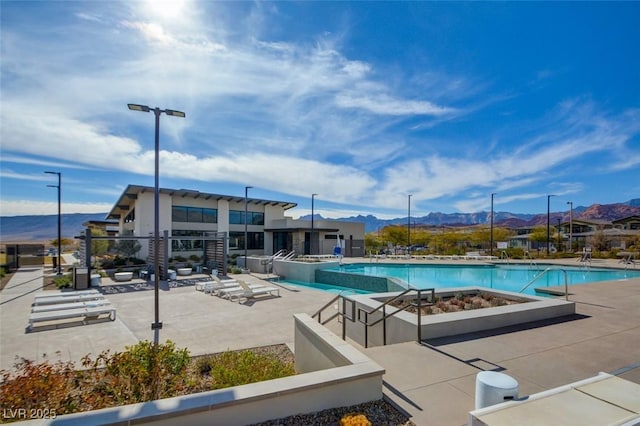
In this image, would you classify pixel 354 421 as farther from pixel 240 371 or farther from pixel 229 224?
pixel 229 224

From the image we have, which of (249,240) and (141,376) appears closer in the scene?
(141,376)

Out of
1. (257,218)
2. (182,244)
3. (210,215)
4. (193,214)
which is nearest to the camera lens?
(182,244)

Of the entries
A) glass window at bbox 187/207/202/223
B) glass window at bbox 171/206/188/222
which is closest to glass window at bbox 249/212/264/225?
glass window at bbox 187/207/202/223

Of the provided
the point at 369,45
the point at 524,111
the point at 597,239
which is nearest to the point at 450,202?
the point at 597,239

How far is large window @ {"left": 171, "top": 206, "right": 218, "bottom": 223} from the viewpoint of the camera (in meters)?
26.0

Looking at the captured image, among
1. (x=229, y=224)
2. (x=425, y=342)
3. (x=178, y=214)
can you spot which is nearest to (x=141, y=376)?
(x=425, y=342)

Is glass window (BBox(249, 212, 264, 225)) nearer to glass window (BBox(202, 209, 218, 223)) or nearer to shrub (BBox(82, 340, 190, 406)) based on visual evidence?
glass window (BBox(202, 209, 218, 223))

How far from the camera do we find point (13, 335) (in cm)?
800

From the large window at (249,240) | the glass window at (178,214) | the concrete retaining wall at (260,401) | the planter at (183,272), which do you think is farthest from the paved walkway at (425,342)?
the large window at (249,240)

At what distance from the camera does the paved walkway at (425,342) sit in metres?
3.72

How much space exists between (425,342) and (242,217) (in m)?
26.6

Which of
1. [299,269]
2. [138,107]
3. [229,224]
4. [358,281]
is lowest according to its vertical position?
[358,281]

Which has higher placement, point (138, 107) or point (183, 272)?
point (138, 107)

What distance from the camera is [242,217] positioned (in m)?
30.0
